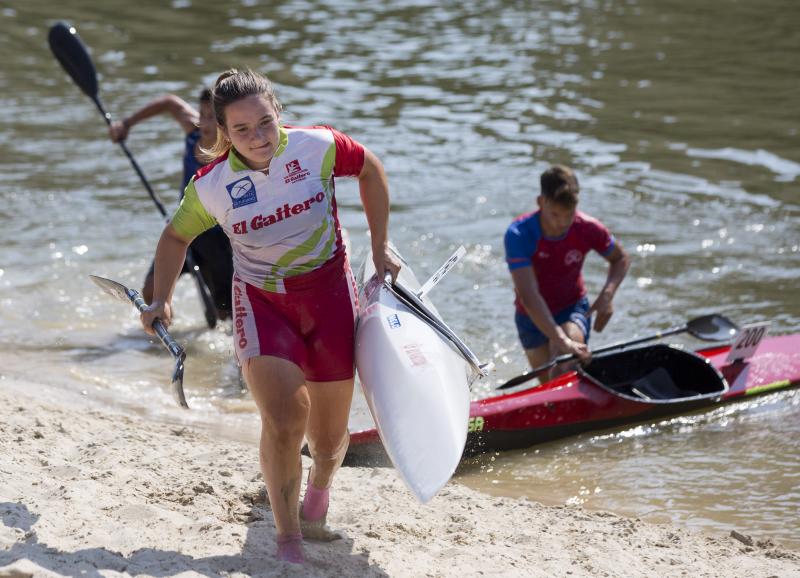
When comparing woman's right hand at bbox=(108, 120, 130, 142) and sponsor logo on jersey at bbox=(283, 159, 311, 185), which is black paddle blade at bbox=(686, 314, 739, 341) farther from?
woman's right hand at bbox=(108, 120, 130, 142)

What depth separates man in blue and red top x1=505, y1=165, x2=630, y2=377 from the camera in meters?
6.32

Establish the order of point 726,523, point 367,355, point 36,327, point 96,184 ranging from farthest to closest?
point 96,184, point 36,327, point 726,523, point 367,355

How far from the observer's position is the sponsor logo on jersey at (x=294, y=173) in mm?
4086

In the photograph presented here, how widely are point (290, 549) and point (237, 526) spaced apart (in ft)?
1.38

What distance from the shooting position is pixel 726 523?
5.29m

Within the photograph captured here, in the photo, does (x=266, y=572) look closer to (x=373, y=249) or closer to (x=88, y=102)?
(x=373, y=249)

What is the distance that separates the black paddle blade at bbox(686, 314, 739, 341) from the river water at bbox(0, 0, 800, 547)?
53 cm

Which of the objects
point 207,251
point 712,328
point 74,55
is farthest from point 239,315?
point 74,55

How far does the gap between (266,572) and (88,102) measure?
1166cm

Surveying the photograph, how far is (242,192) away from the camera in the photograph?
404 cm

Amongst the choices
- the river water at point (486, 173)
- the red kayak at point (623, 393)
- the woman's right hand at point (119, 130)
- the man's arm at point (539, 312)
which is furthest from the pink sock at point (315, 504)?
the woman's right hand at point (119, 130)

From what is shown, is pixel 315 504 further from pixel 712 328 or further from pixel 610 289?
pixel 712 328

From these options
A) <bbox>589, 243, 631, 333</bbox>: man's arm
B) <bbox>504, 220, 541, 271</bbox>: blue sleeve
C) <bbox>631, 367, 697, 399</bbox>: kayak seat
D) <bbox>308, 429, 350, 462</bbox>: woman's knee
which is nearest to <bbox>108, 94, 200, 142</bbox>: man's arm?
<bbox>504, 220, 541, 271</bbox>: blue sleeve

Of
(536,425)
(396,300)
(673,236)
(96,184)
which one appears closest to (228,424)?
(536,425)
